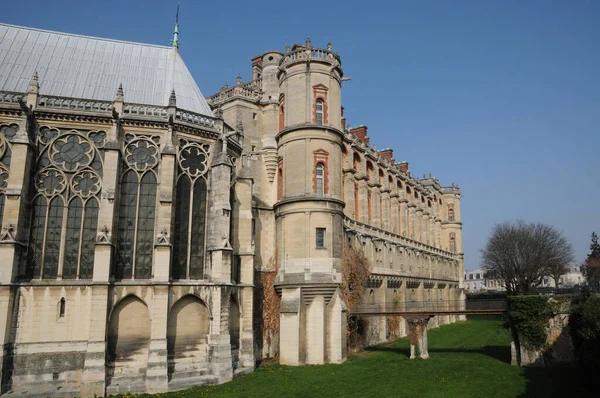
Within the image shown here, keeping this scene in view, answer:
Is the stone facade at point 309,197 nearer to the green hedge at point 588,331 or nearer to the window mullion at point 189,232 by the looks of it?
the window mullion at point 189,232

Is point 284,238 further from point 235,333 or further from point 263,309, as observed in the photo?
point 235,333

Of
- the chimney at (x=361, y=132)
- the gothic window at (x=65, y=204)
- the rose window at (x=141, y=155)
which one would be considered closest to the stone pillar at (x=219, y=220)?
the rose window at (x=141, y=155)

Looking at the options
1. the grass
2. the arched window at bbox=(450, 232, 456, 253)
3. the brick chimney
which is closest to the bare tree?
the arched window at bbox=(450, 232, 456, 253)

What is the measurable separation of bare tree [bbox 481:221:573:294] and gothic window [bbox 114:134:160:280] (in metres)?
53.1

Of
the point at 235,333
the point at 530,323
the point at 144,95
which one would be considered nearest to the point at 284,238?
the point at 235,333

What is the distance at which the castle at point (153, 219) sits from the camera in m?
21.3

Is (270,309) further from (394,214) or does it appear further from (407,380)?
(394,214)

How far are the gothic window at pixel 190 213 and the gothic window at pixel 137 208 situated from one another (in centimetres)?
131

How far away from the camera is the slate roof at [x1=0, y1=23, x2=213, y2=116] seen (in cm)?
2527

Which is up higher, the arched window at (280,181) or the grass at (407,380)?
the arched window at (280,181)

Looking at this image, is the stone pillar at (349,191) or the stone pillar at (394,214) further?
the stone pillar at (394,214)

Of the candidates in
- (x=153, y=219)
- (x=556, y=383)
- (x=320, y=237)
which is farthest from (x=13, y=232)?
(x=556, y=383)

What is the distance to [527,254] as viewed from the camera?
64.3m

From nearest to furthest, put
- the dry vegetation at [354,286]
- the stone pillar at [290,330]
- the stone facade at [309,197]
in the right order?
the stone pillar at [290,330] < the stone facade at [309,197] < the dry vegetation at [354,286]
